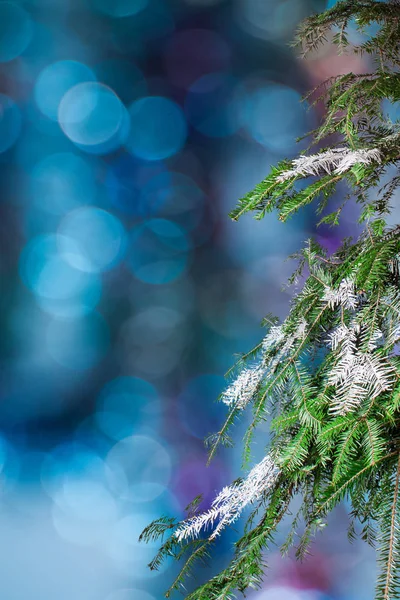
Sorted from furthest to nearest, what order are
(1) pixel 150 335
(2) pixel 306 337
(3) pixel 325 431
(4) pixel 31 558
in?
1. (1) pixel 150 335
2. (4) pixel 31 558
3. (2) pixel 306 337
4. (3) pixel 325 431

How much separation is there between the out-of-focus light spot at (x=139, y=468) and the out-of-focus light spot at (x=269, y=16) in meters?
1.27

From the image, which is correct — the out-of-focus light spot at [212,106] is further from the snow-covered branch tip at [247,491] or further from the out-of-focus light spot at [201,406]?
the snow-covered branch tip at [247,491]

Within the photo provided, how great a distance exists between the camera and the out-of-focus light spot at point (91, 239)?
1406mm

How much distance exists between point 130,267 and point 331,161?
836 mm

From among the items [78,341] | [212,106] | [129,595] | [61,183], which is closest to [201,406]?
[78,341]

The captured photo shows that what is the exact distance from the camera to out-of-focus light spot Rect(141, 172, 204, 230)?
1451 mm

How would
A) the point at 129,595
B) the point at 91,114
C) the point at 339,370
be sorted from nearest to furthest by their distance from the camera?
1. the point at 339,370
2. the point at 129,595
3. the point at 91,114

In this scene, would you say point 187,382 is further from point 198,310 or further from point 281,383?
point 281,383

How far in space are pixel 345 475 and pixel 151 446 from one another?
87cm

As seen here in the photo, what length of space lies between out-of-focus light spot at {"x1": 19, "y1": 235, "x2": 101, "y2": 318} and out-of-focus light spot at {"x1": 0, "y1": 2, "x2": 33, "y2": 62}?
546 millimetres

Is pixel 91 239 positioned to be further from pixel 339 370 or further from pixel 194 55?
pixel 339 370

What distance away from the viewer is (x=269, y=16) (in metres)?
1.53

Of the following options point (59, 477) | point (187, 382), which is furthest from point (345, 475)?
point (59, 477)

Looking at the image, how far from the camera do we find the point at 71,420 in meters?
1.37
